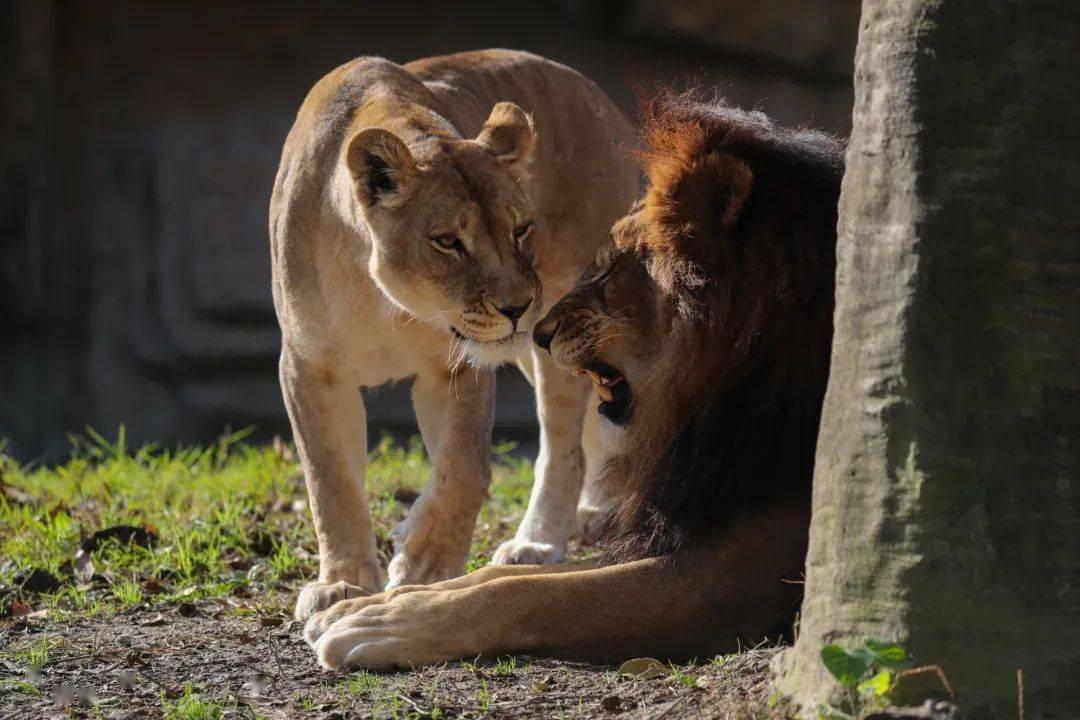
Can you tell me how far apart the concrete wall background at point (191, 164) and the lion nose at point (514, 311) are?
532 cm

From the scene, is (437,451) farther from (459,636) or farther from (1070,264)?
(1070,264)

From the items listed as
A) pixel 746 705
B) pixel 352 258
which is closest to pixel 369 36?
pixel 352 258

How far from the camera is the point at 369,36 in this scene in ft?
29.3

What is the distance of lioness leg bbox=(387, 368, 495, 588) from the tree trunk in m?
1.80

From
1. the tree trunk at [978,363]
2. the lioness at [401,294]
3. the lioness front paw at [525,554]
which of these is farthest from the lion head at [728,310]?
the lioness front paw at [525,554]

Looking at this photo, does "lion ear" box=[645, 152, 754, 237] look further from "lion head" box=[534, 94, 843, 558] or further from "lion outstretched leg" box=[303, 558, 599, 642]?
"lion outstretched leg" box=[303, 558, 599, 642]

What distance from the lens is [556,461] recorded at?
4.62 metres

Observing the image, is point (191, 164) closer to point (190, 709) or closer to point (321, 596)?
point (321, 596)

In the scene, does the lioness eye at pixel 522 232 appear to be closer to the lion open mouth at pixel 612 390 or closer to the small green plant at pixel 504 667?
the lion open mouth at pixel 612 390

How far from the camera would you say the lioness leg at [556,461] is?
14.5ft

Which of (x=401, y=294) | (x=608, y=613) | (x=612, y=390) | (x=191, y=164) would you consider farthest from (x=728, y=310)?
(x=191, y=164)

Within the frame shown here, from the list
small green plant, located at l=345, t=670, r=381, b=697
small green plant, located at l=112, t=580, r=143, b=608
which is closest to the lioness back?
small green plant, located at l=112, t=580, r=143, b=608

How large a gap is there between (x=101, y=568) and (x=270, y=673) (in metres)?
1.36

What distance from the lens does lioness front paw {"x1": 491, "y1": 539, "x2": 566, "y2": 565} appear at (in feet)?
13.7
